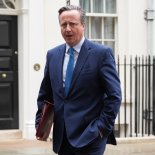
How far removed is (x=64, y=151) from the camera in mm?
3994

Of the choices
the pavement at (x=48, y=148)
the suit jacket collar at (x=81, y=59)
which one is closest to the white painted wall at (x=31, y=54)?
the pavement at (x=48, y=148)

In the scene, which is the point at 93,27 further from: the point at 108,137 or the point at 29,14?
the point at 108,137

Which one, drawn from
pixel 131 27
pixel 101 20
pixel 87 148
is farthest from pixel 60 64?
pixel 101 20

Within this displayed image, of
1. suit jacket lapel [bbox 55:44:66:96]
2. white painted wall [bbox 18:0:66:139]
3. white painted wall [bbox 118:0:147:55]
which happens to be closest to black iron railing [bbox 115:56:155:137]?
white painted wall [bbox 118:0:147:55]

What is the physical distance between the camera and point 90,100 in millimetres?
3916

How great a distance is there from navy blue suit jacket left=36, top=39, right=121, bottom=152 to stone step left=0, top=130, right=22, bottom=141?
22.1 ft

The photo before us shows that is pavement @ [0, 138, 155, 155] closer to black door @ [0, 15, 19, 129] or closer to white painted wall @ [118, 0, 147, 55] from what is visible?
black door @ [0, 15, 19, 129]

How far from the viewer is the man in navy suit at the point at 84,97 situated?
3871mm

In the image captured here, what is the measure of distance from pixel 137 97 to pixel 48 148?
263cm

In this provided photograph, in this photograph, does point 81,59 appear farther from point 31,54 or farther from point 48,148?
point 31,54

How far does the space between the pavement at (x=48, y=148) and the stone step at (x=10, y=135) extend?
0.72ft

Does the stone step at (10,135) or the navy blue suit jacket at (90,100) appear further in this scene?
the stone step at (10,135)

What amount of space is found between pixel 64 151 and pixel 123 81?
24.8 feet

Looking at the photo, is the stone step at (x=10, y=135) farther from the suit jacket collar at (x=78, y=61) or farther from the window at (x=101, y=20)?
the suit jacket collar at (x=78, y=61)
